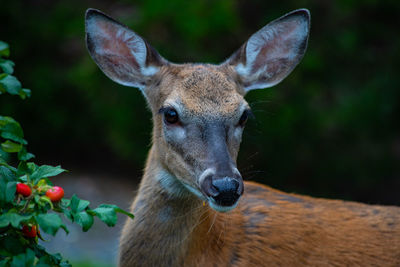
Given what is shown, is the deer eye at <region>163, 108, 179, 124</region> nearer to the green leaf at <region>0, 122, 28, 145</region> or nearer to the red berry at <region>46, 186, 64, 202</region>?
the green leaf at <region>0, 122, 28, 145</region>

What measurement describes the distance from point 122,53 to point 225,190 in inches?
62.8

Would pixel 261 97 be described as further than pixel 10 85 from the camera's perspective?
Yes

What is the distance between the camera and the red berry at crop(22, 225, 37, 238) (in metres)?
2.75

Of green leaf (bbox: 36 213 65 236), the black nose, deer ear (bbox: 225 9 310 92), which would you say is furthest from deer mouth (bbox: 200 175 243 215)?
deer ear (bbox: 225 9 310 92)

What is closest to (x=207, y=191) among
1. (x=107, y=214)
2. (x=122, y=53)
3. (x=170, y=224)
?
(x=170, y=224)

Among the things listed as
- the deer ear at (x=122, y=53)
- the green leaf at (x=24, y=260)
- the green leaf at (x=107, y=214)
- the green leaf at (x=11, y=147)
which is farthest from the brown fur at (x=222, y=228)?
the green leaf at (x=24, y=260)

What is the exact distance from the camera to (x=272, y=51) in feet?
15.2

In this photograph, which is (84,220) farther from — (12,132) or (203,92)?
(203,92)

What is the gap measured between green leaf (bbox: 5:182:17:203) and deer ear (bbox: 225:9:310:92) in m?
2.29

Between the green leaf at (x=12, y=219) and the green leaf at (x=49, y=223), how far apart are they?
0.17 feet

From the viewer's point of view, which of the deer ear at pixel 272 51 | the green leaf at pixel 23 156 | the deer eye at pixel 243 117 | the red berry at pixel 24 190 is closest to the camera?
the red berry at pixel 24 190

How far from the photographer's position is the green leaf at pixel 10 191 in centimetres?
256

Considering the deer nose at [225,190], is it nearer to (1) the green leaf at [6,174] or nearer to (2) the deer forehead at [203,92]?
(2) the deer forehead at [203,92]

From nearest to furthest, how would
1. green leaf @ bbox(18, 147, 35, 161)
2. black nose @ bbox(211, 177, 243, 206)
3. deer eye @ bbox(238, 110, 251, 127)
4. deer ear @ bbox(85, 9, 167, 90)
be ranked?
green leaf @ bbox(18, 147, 35, 161), black nose @ bbox(211, 177, 243, 206), deer eye @ bbox(238, 110, 251, 127), deer ear @ bbox(85, 9, 167, 90)
